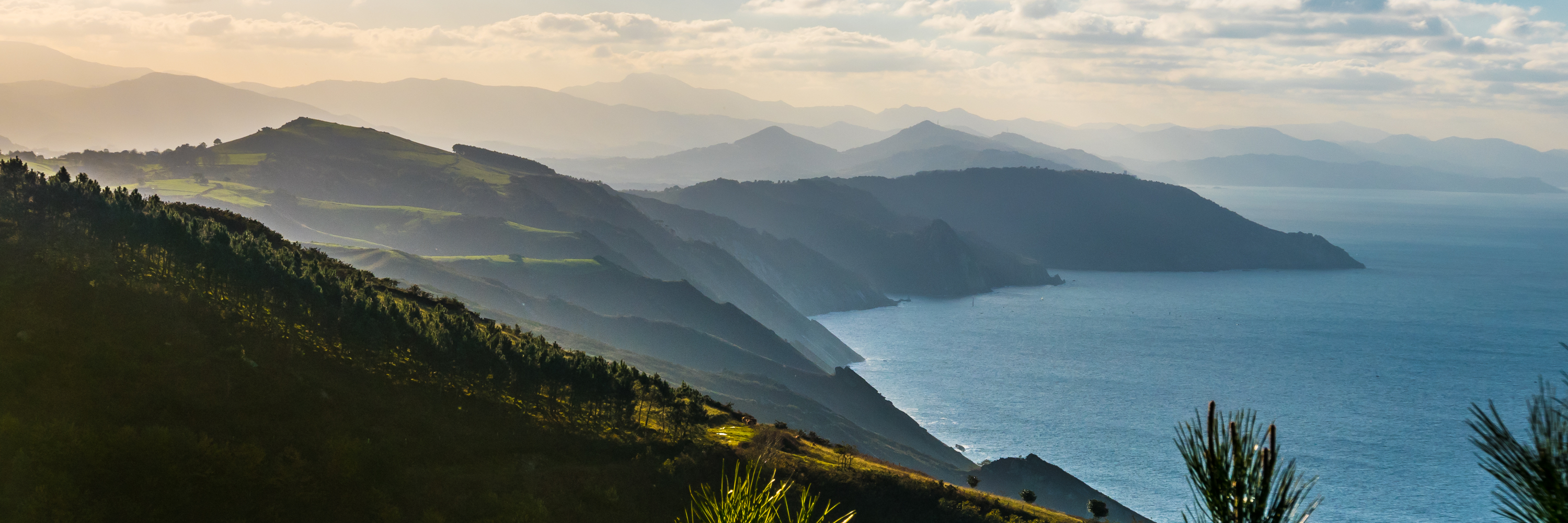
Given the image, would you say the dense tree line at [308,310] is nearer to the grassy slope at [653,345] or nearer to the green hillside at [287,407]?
the green hillside at [287,407]

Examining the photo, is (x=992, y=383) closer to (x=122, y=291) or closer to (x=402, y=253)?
(x=402, y=253)

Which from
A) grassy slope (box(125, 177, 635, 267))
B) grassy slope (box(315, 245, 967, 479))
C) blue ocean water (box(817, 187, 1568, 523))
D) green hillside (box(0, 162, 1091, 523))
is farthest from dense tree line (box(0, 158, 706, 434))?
grassy slope (box(125, 177, 635, 267))

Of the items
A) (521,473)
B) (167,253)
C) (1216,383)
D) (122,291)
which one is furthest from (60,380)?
(1216,383)

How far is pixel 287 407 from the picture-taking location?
43.3 m

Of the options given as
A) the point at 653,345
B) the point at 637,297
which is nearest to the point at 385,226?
the point at 637,297

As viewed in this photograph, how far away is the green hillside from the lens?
3709 cm

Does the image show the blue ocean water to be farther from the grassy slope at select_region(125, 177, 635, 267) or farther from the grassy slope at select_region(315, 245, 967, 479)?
the grassy slope at select_region(125, 177, 635, 267)

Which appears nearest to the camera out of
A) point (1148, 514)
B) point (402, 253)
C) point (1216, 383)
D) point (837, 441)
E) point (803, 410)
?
point (1148, 514)

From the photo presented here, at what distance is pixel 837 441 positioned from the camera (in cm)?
9450

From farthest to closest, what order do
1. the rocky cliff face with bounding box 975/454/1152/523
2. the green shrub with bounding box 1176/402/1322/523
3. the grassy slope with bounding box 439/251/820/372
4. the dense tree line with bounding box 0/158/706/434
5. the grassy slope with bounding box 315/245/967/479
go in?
the grassy slope with bounding box 439/251/820/372 → the grassy slope with bounding box 315/245/967/479 → the rocky cliff face with bounding box 975/454/1152/523 → the dense tree line with bounding box 0/158/706/434 → the green shrub with bounding box 1176/402/1322/523

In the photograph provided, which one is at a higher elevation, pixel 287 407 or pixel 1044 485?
pixel 287 407

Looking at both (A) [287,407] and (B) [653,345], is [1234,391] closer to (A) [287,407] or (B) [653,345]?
(B) [653,345]

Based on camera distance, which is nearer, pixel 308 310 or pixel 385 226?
pixel 308 310

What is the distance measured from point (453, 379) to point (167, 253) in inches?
748
